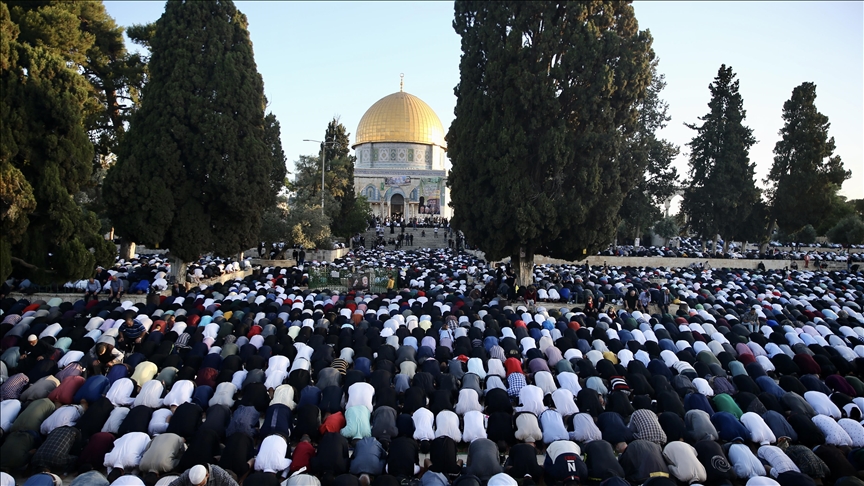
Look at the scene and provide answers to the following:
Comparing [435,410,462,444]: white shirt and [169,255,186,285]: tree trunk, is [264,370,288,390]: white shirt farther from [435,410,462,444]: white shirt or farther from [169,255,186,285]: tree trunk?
[169,255,186,285]: tree trunk

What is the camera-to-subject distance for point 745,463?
5984mm

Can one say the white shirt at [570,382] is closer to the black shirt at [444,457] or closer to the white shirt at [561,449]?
the white shirt at [561,449]

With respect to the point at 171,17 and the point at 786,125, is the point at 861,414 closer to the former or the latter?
the point at 171,17

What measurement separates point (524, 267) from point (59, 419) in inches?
524

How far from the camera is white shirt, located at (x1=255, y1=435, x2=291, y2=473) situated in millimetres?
5941

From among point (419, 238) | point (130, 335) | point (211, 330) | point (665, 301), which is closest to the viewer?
point (130, 335)

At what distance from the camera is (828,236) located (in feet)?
129

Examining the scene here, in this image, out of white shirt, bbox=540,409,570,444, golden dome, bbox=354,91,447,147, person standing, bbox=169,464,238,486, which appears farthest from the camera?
golden dome, bbox=354,91,447,147

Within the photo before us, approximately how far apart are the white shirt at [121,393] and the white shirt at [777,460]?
7781mm

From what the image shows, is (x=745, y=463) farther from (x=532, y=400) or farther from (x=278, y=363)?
(x=278, y=363)

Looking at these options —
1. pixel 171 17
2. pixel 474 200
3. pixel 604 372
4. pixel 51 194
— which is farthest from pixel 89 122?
pixel 604 372

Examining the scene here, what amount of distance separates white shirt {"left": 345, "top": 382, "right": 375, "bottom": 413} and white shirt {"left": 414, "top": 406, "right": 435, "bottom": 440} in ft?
2.52

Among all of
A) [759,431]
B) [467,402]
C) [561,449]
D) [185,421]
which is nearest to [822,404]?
[759,431]

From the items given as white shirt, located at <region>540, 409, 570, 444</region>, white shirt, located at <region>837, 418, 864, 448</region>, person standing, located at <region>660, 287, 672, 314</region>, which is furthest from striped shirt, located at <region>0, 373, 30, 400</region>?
person standing, located at <region>660, 287, 672, 314</region>
